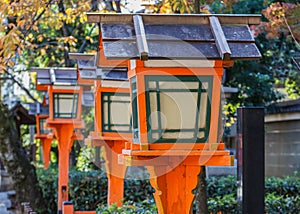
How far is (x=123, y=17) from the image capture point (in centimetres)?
450

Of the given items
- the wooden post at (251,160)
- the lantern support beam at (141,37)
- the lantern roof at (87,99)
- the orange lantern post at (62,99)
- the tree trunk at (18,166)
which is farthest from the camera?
the tree trunk at (18,166)

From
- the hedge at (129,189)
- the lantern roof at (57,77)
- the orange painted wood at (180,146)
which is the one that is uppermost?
the lantern roof at (57,77)

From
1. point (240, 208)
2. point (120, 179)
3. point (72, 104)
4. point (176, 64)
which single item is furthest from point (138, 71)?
point (72, 104)

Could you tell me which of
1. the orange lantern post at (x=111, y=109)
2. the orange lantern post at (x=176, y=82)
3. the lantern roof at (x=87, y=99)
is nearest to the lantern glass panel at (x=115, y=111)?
the orange lantern post at (x=111, y=109)

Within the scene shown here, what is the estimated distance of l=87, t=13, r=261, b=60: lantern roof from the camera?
429 centimetres

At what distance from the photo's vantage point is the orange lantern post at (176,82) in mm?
4363

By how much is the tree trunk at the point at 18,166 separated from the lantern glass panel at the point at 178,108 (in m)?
7.87

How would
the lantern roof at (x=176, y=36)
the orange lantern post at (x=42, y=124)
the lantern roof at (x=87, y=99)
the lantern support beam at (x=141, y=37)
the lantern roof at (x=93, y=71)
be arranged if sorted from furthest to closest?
the orange lantern post at (x=42, y=124)
the lantern roof at (x=87, y=99)
the lantern roof at (x=93, y=71)
the lantern roof at (x=176, y=36)
the lantern support beam at (x=141, y=37)

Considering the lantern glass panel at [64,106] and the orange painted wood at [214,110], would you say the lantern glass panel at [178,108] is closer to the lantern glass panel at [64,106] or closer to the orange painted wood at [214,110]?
the orange painted wood at [214,110]

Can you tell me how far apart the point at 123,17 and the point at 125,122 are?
8.70 ft

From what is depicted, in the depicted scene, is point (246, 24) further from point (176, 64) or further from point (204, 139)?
point (204, 139)

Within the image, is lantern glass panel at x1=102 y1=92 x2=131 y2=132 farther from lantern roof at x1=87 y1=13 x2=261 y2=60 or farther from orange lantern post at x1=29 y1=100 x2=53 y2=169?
orange lantern post at x1=29 y1=100 x2=53 y2=169

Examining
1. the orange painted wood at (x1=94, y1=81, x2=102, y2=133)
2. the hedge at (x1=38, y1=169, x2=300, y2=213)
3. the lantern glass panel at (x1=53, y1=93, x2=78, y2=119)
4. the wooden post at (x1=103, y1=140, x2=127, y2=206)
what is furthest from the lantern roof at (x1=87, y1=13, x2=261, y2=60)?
the hedge at (x1=38, y1=169, x2=300, y2=213)

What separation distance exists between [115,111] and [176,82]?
9.06 ft
